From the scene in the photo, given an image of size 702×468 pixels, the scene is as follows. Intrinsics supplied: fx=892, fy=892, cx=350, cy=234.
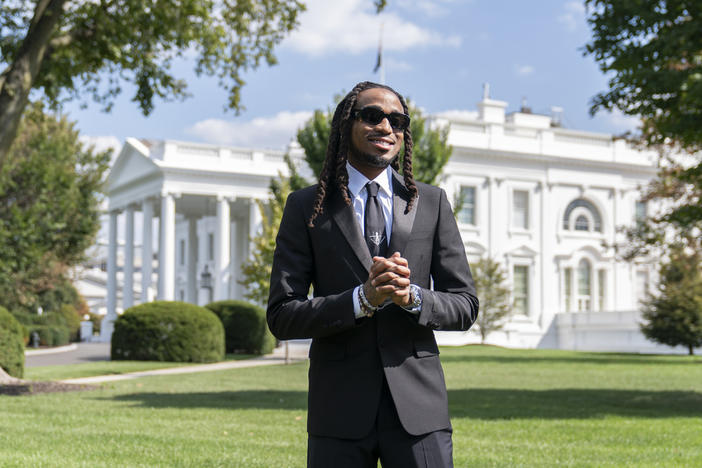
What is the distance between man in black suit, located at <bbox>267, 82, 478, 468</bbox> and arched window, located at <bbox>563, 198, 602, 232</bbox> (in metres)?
53.4

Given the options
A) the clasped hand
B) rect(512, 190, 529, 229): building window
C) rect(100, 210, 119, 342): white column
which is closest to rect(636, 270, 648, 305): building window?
rect(512, 190, 529, 229): building window

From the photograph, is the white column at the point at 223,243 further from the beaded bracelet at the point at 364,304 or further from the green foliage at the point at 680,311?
the beaded bracelet at the point at 364,304

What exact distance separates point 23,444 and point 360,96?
7.18 metres

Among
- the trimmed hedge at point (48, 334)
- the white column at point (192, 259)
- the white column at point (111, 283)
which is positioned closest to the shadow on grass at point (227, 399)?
the trimmed hedge at point (48, 334)

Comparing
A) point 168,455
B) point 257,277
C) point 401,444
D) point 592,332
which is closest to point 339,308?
point 401,444

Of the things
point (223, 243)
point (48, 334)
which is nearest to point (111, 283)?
point (223, 243)

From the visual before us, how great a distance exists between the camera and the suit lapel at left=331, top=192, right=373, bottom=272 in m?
2.89

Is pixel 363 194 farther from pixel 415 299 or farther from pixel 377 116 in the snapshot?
pixel 415 299

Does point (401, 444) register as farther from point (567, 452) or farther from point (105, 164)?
point (105, 164)

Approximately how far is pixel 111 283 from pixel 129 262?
2.87 m

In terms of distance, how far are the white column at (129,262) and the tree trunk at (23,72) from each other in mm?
44066

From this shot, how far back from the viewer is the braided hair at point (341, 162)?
2.99 m

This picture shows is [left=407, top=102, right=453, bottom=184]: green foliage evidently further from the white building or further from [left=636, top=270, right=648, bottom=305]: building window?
[left=636, top=270, right=648, bottom=305]: building window

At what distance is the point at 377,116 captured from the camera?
2996 mm
